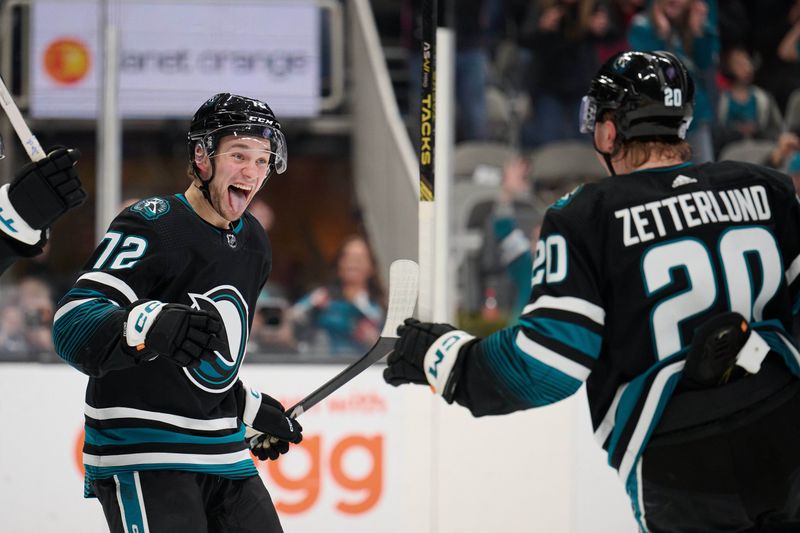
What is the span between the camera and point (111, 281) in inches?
74.7

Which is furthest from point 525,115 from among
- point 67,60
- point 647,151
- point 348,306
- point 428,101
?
point 647,151

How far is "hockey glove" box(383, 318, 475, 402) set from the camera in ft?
5.81

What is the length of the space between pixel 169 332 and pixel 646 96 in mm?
881

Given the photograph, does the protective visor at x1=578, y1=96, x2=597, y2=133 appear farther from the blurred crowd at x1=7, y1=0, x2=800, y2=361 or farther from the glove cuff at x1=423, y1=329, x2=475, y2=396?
Answer: the blurred crowd at x1=7, y1=0, x2=800, y2=361

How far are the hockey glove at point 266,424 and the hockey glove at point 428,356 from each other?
0.43 metres

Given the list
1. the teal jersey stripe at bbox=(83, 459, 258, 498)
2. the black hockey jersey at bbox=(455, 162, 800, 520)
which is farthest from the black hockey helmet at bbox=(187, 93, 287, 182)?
the black hockey jersey at bbox=(455, 162, 800, 520)

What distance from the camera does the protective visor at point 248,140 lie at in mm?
2098

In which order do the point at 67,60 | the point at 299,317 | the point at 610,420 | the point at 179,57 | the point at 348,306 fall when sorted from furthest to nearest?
the point at 179,57 < the point at 67,60 < the point at 348,306 < the point at 299,317 < the point at 610,420

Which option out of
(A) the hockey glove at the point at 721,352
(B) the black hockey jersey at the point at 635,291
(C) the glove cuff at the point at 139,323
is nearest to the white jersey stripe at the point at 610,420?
(B) the black hockey jersey at the point at 635,291

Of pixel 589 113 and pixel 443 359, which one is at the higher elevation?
pixel 589 113

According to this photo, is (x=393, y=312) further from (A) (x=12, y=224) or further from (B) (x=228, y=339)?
(A) (x=12, y=224)

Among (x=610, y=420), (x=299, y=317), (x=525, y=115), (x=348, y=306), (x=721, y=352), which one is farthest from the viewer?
(x=525, y=115)

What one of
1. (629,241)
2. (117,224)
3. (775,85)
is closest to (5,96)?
(117,224)

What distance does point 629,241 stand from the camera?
1654 millimetres
